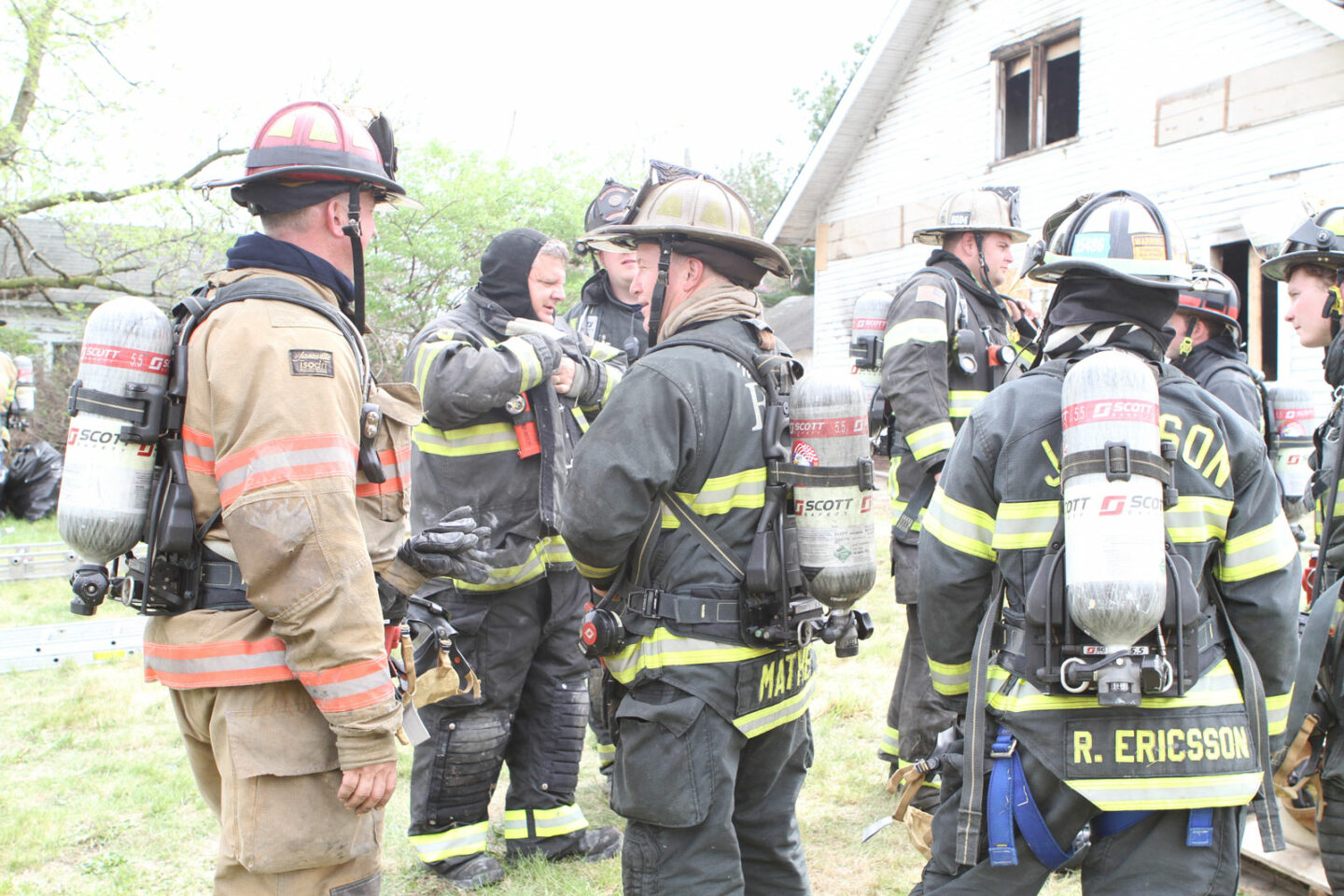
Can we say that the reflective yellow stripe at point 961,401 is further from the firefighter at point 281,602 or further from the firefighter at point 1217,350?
the firefighter at point 281,602

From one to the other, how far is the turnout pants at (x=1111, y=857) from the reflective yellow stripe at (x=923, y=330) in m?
2.64

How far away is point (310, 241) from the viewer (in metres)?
2.75

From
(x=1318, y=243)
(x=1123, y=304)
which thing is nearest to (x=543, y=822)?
(x=1123, y=304)

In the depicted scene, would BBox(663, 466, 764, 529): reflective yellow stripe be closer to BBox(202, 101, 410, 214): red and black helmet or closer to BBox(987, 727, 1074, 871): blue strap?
BBox(987, 727, 1074, 871): blue strap

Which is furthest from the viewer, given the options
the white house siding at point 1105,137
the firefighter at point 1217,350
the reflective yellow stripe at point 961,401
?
the white house siding at point 1105,137

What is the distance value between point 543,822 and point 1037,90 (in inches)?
497

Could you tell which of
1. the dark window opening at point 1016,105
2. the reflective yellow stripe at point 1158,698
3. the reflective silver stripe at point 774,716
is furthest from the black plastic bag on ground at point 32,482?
the reflective yellow stripe at point 1158,698

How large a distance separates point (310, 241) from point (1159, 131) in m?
11.8

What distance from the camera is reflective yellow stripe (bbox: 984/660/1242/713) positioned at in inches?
93.1

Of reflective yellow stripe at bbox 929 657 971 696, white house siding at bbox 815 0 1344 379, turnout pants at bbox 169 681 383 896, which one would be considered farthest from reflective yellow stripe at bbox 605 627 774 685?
white house siding at bbox 815 0 1344 379

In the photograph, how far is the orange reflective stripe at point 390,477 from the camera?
273cm

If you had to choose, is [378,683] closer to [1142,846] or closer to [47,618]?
[1142,846]

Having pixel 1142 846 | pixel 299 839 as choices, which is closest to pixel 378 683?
pixel 299 839

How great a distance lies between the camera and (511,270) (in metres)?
4.35
